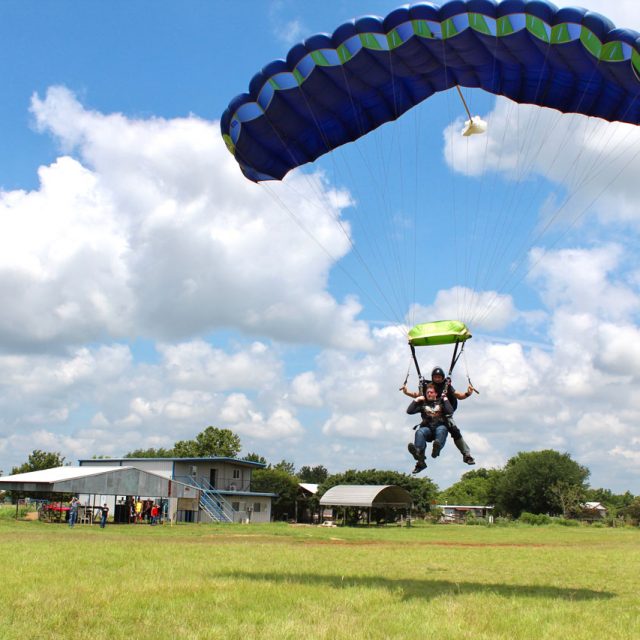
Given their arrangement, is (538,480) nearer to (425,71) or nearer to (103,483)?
(103,483)

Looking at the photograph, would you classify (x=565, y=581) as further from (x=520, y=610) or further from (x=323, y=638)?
(x=323, y=638)

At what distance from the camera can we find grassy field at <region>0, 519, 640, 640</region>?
9.63 m

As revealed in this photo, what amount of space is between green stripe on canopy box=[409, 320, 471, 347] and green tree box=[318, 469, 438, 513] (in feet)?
208

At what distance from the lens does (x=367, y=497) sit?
59.8 m

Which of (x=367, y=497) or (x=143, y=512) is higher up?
(x=367, y=497)

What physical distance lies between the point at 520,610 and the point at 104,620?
6571 millimetres

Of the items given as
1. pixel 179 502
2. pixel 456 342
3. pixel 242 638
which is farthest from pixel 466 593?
pixel 179 502

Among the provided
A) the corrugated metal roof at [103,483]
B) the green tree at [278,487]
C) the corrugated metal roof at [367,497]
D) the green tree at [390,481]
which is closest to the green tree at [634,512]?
the green tree at [390,481]

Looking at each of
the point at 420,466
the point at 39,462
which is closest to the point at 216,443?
the point at 39,462

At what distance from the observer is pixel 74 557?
57.4ft

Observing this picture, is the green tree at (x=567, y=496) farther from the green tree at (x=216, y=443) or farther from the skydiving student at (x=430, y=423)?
the skydiving student at (x=430, y=423)

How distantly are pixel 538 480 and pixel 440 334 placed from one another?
8440cm

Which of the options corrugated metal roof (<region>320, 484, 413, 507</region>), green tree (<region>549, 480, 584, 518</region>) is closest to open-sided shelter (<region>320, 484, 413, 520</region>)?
corrugated metal roof (<region>320, 484, 413, 507</region>)

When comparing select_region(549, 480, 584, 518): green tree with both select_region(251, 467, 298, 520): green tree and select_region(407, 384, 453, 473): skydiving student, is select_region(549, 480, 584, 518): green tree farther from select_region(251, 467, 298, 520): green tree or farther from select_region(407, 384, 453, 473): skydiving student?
select_region(407, 384, 453, 473): skydiving student
